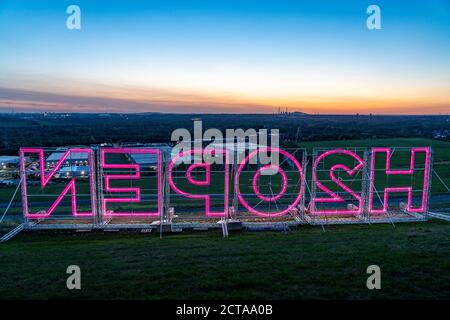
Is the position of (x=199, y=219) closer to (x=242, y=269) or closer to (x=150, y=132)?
(x=242, y=269)

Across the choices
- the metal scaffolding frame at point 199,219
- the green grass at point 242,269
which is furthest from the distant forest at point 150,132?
the green grass at point 242,269

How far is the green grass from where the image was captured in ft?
24.1

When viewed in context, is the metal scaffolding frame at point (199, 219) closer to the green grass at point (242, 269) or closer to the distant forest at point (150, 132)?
the green grass at point (242, 269)

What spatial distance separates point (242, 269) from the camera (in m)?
8.80

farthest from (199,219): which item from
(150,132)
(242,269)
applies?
(150,132)

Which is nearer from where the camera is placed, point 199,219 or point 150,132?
point 199,219

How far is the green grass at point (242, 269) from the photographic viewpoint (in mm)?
7336

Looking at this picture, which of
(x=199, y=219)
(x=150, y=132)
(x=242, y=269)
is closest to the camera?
(x=242, y=269)

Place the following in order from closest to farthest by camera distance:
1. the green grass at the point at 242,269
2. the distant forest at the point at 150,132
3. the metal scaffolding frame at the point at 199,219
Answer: the green grass at the point at 242,269
the metal scaffolding frame at the point at 199,219
the distant forest at the point at 150,132

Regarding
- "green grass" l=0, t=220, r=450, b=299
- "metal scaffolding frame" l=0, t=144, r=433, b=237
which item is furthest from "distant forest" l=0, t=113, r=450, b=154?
"green grass" l=0, t=220, r=450, b=299

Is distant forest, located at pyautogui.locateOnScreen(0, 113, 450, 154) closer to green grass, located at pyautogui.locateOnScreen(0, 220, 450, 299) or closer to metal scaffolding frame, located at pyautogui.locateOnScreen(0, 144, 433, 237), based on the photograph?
metal scaffolding frame, located at pyautogui.locateOnScreen(0, 144, 433, 237)

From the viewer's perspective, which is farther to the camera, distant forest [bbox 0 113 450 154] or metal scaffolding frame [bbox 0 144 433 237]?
distant forest [bbox 0 113 450 154]

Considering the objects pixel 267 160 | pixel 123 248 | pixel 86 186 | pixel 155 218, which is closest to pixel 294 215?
pixel 155 218

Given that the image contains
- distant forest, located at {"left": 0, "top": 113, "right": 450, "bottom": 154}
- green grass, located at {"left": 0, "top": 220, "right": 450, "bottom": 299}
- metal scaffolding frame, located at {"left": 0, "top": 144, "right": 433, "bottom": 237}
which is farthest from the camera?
distant forest, located at {"left": 0, "top": 113, "right": 450, "bottom": 154}
